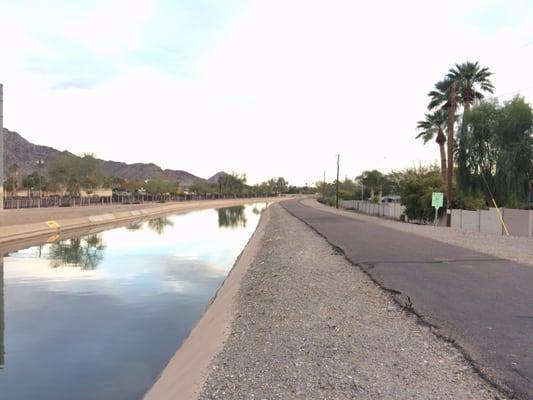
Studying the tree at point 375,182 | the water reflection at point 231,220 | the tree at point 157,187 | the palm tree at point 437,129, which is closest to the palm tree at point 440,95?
the palm tree at point 437,129

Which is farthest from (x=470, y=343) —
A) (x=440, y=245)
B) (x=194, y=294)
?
(x=440, y=245)

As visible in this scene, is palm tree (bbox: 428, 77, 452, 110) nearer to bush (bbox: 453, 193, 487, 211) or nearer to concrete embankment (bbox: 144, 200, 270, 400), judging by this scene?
bush (bbox: 453, 193, 487, 211)

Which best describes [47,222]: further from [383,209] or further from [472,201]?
[383,209]

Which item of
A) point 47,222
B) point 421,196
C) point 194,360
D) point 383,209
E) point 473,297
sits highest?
point 421,196

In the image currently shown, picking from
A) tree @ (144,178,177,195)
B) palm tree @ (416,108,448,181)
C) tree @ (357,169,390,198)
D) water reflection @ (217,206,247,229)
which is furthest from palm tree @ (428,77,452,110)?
tree @ (144,178,177,195)

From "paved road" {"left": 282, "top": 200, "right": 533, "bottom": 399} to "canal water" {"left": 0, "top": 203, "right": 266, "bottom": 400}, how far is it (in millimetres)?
5084

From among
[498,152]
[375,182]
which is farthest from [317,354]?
[375,182]

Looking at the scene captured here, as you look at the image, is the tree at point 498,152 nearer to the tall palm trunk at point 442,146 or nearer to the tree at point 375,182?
the tall palm trunk at point 442,146

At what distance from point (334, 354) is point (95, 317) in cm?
847

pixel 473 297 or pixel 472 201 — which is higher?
pixel 472 201

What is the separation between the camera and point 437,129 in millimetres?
56469

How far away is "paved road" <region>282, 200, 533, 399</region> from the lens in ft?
21.4

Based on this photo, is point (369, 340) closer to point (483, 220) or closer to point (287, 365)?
point (287, 365)

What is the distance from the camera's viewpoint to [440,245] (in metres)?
22.2
